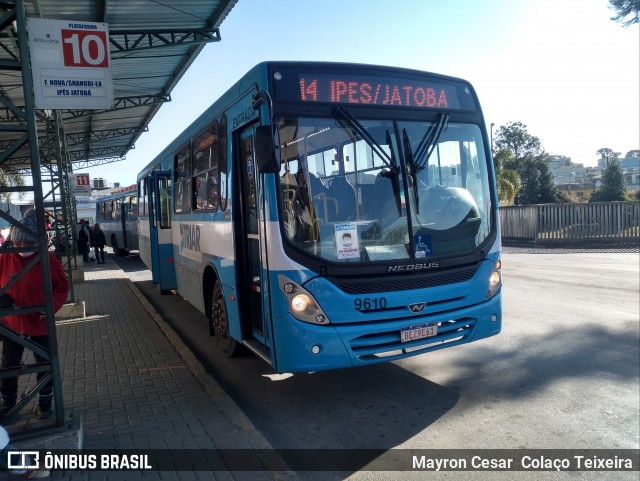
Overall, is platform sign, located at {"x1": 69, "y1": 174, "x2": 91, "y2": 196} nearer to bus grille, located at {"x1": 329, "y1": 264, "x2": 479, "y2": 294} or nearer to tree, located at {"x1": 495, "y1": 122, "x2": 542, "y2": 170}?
bus grille, located at {"x1": 329, "y1": 264, "x2": 479, "y2": 294}

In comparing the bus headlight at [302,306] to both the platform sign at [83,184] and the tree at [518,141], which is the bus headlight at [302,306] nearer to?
the platform sign at [83,184]

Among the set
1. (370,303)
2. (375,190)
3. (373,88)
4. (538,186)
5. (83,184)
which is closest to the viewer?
(370,303)

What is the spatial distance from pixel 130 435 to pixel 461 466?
2830 millimetres

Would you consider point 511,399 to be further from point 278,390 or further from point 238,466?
point 238,466

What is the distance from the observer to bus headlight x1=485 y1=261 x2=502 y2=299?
541 centimetres

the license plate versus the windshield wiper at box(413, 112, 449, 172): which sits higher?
the windshield wiper at box(413, 112, 449, 172)

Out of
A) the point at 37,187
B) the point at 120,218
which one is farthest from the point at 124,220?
the point at 37,187

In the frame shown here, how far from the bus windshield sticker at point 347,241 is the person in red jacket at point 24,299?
2.43 m

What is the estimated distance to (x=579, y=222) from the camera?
20422 mm

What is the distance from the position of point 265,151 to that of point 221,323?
124 inches

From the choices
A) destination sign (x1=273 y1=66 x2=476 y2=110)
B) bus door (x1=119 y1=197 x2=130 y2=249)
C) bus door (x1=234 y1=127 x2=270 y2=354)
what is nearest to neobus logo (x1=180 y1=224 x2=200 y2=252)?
bus door (x1=234 y1=127 x2=270 y2=354)

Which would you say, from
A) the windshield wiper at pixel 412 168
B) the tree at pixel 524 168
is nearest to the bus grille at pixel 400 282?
the windshield wiper at pixel 412 168

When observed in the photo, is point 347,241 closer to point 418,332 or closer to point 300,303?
point 300,303

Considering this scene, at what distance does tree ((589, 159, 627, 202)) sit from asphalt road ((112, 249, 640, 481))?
2454cm
